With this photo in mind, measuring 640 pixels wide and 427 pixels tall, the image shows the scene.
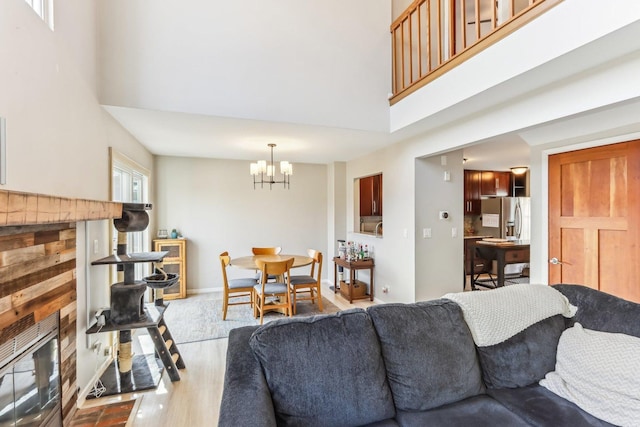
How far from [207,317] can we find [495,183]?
6.34 meters

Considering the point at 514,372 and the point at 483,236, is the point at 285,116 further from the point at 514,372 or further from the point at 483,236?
the point at 483,236

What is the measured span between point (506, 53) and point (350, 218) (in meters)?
3.81

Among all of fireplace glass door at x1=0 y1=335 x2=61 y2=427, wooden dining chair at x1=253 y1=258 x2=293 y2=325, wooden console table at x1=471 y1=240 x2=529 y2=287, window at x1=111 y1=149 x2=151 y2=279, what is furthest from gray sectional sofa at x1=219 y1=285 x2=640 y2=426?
wooden console table at x1=471 y1=240 x2=529 y2=287

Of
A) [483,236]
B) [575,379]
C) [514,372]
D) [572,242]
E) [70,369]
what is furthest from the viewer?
[483,236]

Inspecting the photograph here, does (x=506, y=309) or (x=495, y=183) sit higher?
(x=495, y=183)

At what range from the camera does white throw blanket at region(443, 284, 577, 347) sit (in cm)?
167

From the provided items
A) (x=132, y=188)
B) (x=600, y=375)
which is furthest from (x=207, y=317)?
(x=600, y=375)

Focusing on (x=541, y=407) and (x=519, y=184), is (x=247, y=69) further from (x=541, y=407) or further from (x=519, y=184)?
(x=519, y=184)

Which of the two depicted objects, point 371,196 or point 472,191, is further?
point 472,191

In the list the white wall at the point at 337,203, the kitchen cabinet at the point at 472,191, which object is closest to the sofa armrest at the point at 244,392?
the white wall at the point at 337,203

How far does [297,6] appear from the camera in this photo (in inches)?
123

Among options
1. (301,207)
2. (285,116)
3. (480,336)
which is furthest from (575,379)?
(301,207)

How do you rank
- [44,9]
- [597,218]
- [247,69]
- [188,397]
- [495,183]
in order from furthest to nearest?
[495,183] < [247,69] < [597,218] < [188,397] < [44,9]

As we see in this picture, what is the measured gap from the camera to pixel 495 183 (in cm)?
674
